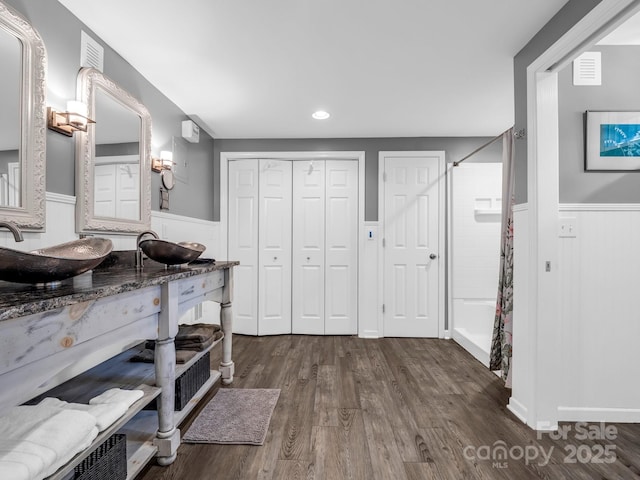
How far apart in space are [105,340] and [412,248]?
10.2 feet

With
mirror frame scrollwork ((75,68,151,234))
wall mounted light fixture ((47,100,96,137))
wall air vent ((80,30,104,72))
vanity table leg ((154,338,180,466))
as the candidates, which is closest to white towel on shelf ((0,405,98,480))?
vanity table leg ((154,338,180,466))

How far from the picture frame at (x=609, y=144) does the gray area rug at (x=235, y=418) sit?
2.44m

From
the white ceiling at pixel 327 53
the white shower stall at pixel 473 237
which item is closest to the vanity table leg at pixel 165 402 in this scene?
the white ceiling at pixel 327 53

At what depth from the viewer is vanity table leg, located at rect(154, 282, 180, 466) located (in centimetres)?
149

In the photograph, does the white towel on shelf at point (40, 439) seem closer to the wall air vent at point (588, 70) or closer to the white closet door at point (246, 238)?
the white closet door at point (246, 238)

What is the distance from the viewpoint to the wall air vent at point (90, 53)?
1778 millimetres

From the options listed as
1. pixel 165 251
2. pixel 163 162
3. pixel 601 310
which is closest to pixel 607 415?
pixel 601 310

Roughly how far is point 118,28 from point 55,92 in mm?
548

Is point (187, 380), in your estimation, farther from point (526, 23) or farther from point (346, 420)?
point (526, 23)

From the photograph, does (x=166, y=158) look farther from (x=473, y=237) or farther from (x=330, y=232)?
(x=473, y=237)

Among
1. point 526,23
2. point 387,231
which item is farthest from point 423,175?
point 526,23

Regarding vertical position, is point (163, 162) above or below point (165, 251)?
above

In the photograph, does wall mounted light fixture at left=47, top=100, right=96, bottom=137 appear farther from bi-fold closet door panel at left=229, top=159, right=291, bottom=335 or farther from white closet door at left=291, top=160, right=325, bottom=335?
white closet door at left=291, top=160, right=325, bottom=335

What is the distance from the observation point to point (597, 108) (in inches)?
Result: 76.0
